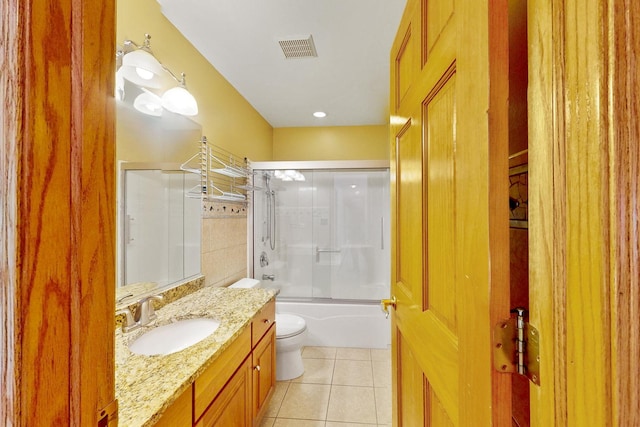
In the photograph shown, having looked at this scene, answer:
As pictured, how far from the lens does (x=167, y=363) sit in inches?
40.0

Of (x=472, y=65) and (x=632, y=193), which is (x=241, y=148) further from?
(x=632, y=193)

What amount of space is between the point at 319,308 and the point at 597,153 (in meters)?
2.85

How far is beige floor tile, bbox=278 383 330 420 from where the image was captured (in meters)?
1.92

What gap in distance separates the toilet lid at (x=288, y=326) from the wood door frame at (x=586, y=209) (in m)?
2.01

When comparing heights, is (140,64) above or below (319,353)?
above

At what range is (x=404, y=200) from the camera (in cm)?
105

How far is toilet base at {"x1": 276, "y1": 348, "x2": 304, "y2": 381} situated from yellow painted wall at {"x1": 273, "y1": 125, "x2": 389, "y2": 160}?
2.40 metres

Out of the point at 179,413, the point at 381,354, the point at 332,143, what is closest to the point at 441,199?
the point at 179,413

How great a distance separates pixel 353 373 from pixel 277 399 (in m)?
0.67

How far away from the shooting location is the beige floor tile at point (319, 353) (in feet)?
8.84

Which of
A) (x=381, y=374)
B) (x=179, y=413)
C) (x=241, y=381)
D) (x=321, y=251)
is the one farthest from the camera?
(x=321, y=251)

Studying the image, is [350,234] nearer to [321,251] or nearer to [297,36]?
[321,251]

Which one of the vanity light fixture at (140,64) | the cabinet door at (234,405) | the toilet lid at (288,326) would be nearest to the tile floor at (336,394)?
the toilet lid at (288,326)

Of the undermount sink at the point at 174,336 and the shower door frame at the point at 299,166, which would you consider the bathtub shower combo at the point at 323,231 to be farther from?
the undermount sink at the point at 174,336
